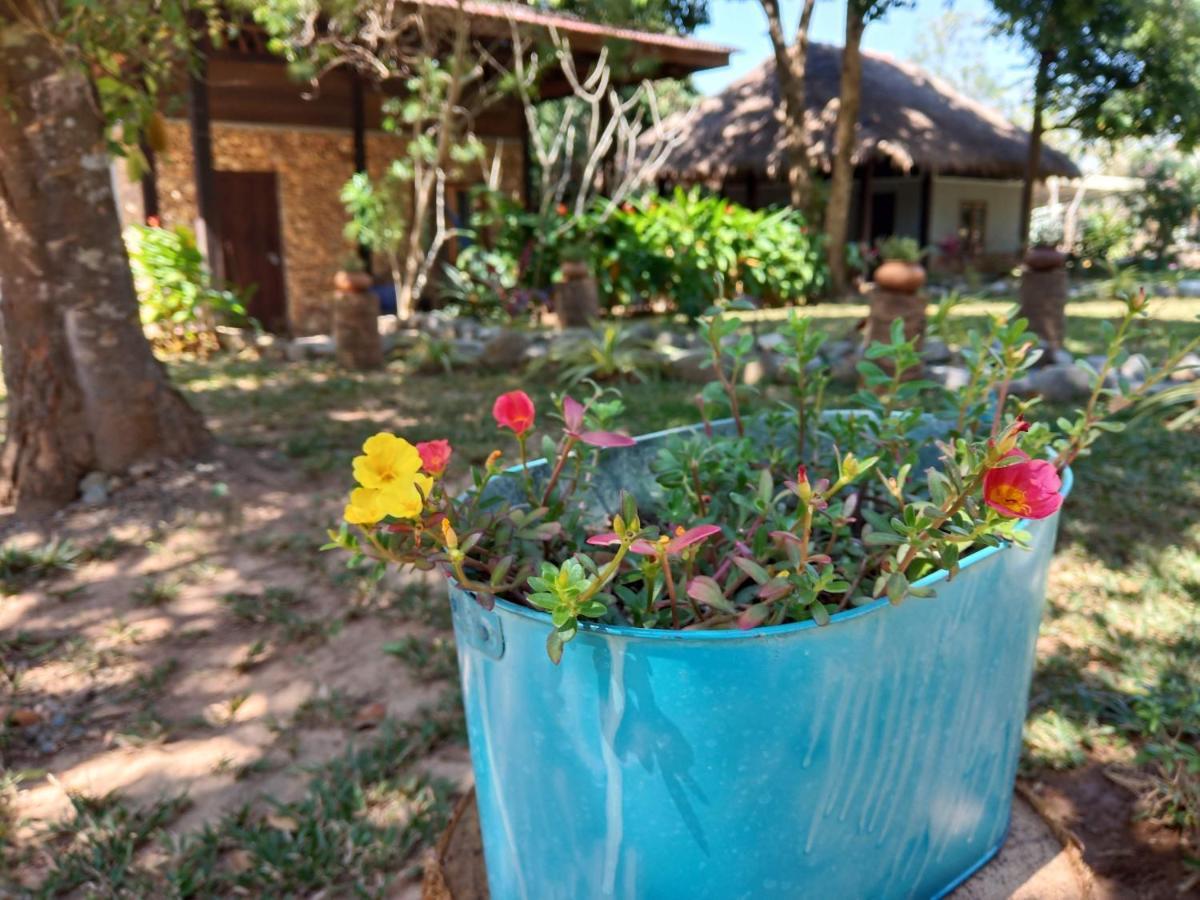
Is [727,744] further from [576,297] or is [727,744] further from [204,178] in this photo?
[204,178]

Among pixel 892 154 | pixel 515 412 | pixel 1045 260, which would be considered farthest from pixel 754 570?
pixel 892 154

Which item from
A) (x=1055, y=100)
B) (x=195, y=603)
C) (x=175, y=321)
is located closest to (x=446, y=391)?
(x=175, y=321)

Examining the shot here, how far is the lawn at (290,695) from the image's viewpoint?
6.16ft

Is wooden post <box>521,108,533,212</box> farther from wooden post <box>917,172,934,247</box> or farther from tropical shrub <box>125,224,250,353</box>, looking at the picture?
wooden post <box>917,172,934,247</box>

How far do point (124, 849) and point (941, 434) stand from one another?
5.83 ft

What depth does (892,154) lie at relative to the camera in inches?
528

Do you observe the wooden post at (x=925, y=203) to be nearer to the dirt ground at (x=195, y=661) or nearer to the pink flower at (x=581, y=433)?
the dirt ground at (x=195, y=661)

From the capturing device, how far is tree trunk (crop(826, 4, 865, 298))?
10633 millimetres

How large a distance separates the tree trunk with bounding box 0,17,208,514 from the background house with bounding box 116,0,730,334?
219 inches

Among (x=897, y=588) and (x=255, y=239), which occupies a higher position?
(x=255, y=239)

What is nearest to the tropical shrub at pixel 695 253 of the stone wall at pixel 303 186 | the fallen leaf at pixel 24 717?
the stone wall at pixel 303 186

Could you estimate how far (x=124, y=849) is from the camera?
1.88 meters

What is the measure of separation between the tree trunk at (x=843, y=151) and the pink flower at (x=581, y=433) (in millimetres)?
10920

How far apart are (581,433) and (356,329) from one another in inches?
247
